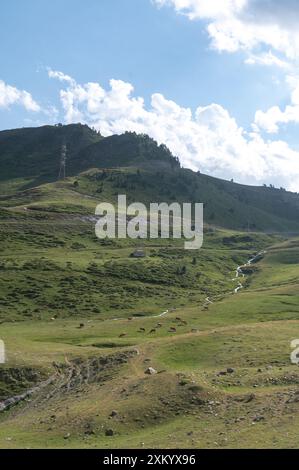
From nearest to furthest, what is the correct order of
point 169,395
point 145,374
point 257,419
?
point 257,419 < point 169,395 < point 145,374

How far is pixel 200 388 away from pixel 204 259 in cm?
→ 15128

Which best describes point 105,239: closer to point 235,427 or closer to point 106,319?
point 106,319

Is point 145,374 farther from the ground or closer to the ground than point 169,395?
closer to the ground

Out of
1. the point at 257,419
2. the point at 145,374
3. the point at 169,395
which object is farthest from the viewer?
the point at 145,374

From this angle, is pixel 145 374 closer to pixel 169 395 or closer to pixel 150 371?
pixel 150 371

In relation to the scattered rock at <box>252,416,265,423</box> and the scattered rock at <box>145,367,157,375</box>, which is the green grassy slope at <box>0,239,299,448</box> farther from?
the scattered rock at <box>145,367,157,375</box>

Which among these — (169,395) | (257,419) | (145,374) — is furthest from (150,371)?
(257,419)

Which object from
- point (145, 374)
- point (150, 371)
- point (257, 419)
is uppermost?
point (257, 419)

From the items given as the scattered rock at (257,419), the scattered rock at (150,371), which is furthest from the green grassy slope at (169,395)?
the scattered rock at (150,371)

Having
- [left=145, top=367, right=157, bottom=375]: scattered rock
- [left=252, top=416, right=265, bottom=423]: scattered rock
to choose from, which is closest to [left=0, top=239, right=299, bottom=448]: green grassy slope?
[left=252, top=416, right=265, bottom=423]: scattered rock

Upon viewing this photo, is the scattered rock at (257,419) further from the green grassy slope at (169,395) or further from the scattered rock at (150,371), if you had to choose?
the scattered rock at (150,371)

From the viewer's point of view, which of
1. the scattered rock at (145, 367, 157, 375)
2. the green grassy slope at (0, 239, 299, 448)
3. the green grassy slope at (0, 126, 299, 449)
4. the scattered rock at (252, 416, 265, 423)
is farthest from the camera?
the scattered rock at (145, 367, 157, 375)

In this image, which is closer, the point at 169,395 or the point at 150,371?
the point at 169,395

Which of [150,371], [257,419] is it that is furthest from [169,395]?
[257,419]
